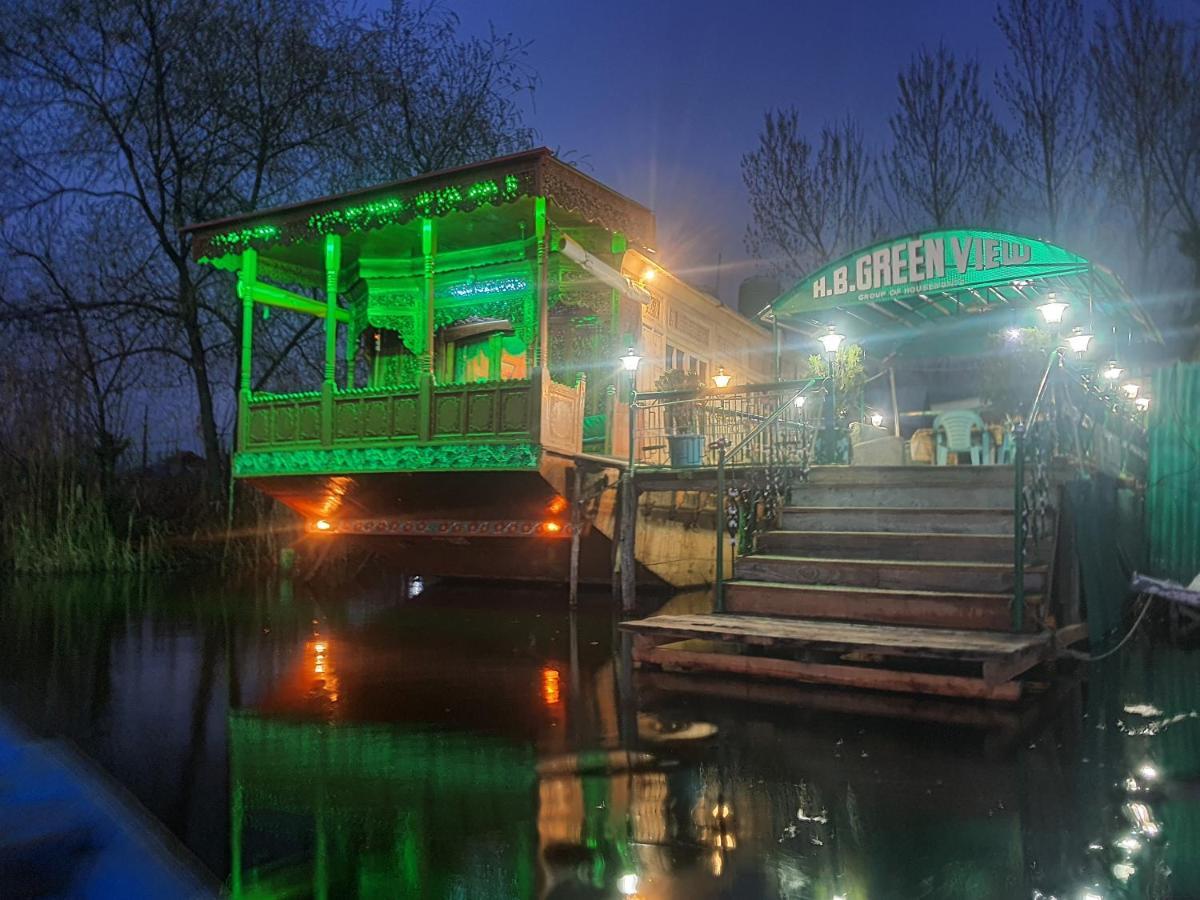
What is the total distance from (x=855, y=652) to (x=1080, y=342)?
7918mm

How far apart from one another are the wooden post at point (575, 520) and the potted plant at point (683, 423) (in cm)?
140

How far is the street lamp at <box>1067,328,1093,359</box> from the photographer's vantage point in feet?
38.9

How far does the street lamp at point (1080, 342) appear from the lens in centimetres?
1184

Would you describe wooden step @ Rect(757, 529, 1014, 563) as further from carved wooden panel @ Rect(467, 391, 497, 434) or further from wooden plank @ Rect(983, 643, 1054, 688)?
carved wooden panel @ Rect(467, 391, 497, 434)

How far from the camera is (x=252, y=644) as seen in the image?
29.2 feet

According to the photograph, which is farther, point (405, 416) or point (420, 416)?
point (405, 416)

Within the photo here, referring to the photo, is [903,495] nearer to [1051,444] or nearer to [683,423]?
[1051,444]

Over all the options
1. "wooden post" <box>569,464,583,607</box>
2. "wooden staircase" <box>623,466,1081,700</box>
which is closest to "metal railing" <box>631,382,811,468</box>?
"wooden post" <box>569,464,583,607</box>

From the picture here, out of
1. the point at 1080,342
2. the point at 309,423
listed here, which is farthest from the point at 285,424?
the point at 1080,342

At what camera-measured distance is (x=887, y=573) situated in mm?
7391

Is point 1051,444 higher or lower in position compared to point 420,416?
lower

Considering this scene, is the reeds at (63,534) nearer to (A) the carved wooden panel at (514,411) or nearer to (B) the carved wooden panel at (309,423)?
(B) the carved wooden panel at (309,423)

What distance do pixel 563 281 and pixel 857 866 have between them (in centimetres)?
1258

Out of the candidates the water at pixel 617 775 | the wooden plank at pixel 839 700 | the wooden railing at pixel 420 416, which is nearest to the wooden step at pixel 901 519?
the water at pixel 617 775
